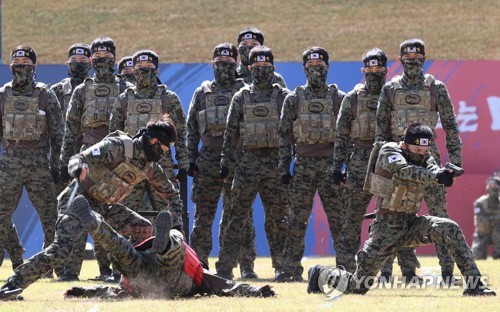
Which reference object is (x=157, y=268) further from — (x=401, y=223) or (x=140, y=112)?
(x=140, y=112)

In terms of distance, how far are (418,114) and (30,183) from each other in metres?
4.55

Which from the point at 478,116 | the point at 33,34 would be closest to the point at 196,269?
the point at 478,116

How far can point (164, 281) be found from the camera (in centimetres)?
1166

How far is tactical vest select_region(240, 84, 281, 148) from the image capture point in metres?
15.6

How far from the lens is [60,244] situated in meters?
11.5

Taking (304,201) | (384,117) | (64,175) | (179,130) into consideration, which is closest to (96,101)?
(179,130)

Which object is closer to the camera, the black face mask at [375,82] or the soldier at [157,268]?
the soldier at [157,268]

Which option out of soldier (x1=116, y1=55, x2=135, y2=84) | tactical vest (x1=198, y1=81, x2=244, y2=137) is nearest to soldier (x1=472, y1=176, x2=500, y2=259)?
tactical vest (x1=198, y1=81, x2=244, y2=137)

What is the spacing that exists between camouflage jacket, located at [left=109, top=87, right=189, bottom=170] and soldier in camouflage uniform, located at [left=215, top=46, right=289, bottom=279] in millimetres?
567

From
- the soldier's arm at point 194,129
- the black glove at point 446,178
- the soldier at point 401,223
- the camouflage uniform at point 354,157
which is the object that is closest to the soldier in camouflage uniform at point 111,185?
the soldier at point 401,223

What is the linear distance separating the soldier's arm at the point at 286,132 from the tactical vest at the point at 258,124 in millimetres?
269

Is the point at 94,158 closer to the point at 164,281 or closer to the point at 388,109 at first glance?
the point at 164,281

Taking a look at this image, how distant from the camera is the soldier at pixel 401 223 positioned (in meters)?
12.0

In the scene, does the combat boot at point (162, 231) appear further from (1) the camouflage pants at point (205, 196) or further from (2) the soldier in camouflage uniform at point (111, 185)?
(1) the camouflage pants at point (205, 196)
